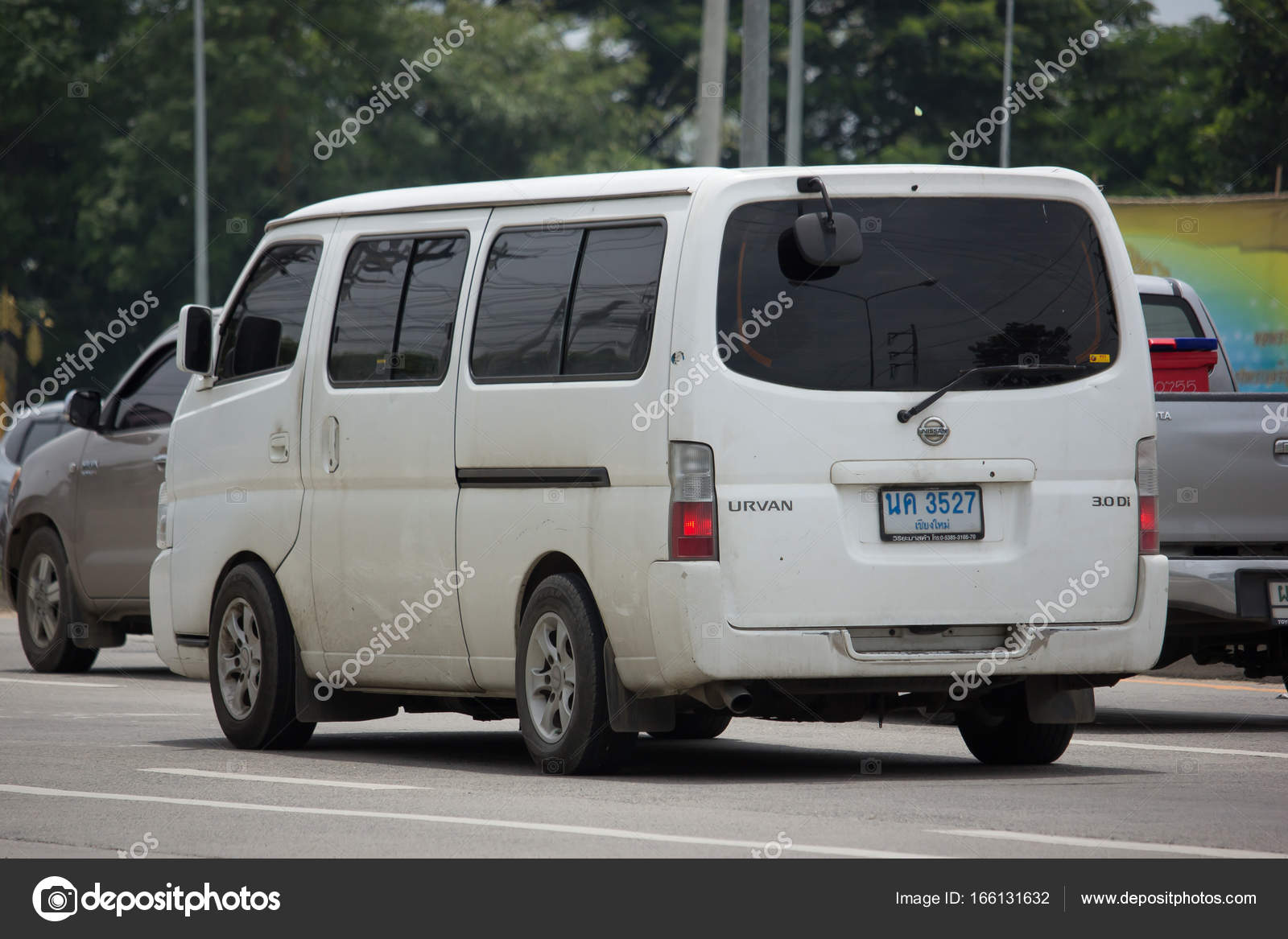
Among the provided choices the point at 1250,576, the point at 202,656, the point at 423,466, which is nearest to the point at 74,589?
the point at 202,656

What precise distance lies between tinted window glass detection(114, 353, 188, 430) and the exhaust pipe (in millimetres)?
7384

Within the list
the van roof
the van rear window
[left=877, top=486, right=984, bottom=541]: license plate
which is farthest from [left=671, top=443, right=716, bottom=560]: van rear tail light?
the van roof

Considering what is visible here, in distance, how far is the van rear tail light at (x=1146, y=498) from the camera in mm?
9250

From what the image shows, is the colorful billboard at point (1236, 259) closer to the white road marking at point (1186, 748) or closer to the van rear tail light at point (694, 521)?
the white road marking at point (1186, 748)

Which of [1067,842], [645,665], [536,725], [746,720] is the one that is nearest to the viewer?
[1067,842]

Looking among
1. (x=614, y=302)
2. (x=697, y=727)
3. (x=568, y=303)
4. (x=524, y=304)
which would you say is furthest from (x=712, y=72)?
(x=614, y=302)

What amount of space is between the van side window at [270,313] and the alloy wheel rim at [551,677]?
215cm

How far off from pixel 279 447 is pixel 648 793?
114 inches

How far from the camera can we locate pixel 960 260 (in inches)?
355

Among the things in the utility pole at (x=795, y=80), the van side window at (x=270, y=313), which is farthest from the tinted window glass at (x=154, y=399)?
the utility pole at (x=795, y=80)

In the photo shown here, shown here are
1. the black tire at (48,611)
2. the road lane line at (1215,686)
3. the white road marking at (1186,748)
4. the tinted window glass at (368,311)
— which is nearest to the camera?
the tinted window glass at (368,311)

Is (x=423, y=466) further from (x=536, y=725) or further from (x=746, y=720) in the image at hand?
(x=746, y=720)

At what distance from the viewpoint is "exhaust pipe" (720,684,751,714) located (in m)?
8.64
